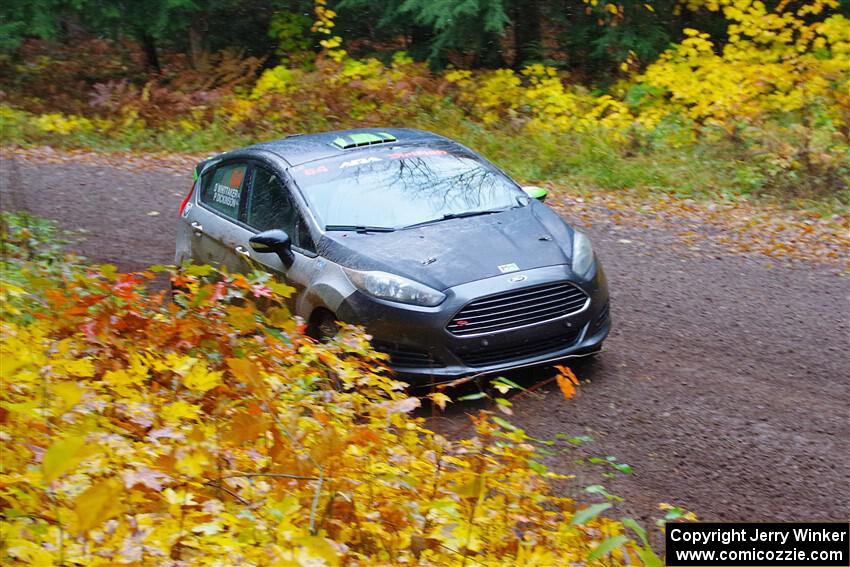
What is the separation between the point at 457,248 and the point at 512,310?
0.67 metres

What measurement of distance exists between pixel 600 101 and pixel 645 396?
10.4m

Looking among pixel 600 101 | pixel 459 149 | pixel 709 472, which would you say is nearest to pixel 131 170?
pixel 600 101

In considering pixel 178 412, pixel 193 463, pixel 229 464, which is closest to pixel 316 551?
pixel 193 463

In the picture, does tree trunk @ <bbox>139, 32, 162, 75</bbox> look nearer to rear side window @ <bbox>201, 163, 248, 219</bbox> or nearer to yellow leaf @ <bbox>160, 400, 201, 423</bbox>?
rear side window @ <bbox>201, 163, 248, 219</bbox>

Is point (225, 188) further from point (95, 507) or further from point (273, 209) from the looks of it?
point (95, 507)

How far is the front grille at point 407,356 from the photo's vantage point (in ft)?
20.7

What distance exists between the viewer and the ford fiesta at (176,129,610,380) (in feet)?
20.7

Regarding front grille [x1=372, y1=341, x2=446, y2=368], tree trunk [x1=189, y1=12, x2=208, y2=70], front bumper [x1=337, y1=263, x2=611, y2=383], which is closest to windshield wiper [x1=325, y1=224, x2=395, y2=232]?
front bumper [x1=337, y1=263, x2=611, y2=383]

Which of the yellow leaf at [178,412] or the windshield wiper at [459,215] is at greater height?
the windshield wiper at [459,215]

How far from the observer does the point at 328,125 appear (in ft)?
58.5

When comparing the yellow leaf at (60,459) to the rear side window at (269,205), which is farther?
the rear side window at (269,205)

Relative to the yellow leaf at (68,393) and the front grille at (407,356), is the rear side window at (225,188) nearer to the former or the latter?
the front grille at (407,356)

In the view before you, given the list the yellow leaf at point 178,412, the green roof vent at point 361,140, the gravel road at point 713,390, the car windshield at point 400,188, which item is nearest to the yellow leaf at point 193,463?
the yellow leaf at point 178,412

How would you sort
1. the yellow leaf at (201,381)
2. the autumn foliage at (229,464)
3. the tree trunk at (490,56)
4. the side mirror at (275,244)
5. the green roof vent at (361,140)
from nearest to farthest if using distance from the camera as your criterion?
→ the autumn foliage at (229,464), the yellow leaf at (201,381), the side mirror at (275,244), the green roof vent at (361,140), the tree trunk at (490,56)
